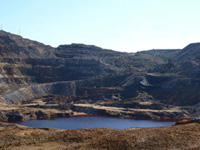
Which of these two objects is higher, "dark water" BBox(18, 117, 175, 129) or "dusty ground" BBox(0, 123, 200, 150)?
"dusty ground" BBox(0, 123, 200, 150)

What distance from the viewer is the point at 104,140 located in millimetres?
25375

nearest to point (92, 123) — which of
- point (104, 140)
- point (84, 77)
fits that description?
point (104, 140)

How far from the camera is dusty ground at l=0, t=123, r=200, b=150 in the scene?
24141mm

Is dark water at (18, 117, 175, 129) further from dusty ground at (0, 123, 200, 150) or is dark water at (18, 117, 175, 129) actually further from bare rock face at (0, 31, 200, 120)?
dusty ground at (0, 123, 200, 150)

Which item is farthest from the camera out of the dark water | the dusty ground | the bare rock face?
the bare rock face

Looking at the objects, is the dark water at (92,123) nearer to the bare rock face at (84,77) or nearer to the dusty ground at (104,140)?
the bare rock face at (84,77)

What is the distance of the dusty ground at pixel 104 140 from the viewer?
24141 millimetres

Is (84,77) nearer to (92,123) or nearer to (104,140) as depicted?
(92,123)

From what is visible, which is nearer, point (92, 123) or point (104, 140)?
point (104, 140)

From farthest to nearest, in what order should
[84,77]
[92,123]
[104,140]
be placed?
[84,77], [92,123], [104,140]

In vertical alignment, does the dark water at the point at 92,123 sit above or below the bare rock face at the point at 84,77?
below

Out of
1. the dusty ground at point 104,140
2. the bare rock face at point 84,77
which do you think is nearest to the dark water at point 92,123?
the bare rock face at point 84,77

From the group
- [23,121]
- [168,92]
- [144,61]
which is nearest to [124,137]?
[23,121]

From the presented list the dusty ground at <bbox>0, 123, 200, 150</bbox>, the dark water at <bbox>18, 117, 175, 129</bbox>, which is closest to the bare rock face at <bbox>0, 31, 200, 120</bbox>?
the dark water at <bbox>18, 117, 175, 129</bbox>
